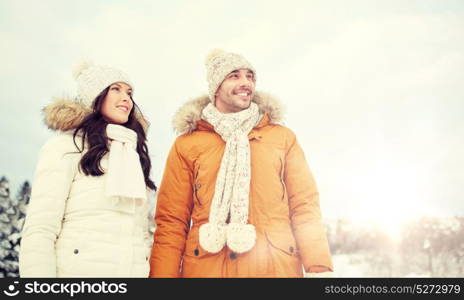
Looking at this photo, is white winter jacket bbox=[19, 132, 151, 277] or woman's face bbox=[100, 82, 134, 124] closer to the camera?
white winter jacket bbox=[19, 132, 151, 277]

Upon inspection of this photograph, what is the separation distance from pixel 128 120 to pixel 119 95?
0.18 metres

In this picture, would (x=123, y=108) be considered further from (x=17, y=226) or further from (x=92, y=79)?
(x=17, y=226)

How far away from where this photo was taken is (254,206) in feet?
9.06

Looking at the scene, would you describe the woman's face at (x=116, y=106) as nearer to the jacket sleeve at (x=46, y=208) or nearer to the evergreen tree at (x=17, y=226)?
the jacket sleeve at (x=46, y=208)

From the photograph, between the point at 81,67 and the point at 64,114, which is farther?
the point at 81,67

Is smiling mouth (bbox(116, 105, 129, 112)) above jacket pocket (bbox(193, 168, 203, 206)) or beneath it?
above

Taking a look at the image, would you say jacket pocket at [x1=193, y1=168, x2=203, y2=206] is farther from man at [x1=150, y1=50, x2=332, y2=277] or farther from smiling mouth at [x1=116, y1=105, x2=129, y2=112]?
smiling mouth at [x1=116, y1=105, x2=129, y2=112]

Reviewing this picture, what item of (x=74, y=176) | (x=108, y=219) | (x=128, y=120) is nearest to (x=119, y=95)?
(x=128, y=120)

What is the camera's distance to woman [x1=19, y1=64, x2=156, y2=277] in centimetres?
229

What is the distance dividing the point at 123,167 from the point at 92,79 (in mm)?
565

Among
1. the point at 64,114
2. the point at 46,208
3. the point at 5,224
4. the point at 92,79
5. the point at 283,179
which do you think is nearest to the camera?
the point at 46,208

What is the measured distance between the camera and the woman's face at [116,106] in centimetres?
271

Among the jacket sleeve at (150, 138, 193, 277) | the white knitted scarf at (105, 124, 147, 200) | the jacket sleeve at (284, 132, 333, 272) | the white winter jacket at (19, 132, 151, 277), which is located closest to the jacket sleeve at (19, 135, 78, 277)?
the white winter jacket at (19, 132, 151, 277)

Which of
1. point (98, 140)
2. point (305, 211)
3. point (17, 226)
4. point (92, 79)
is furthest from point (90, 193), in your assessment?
point (17, 226)
